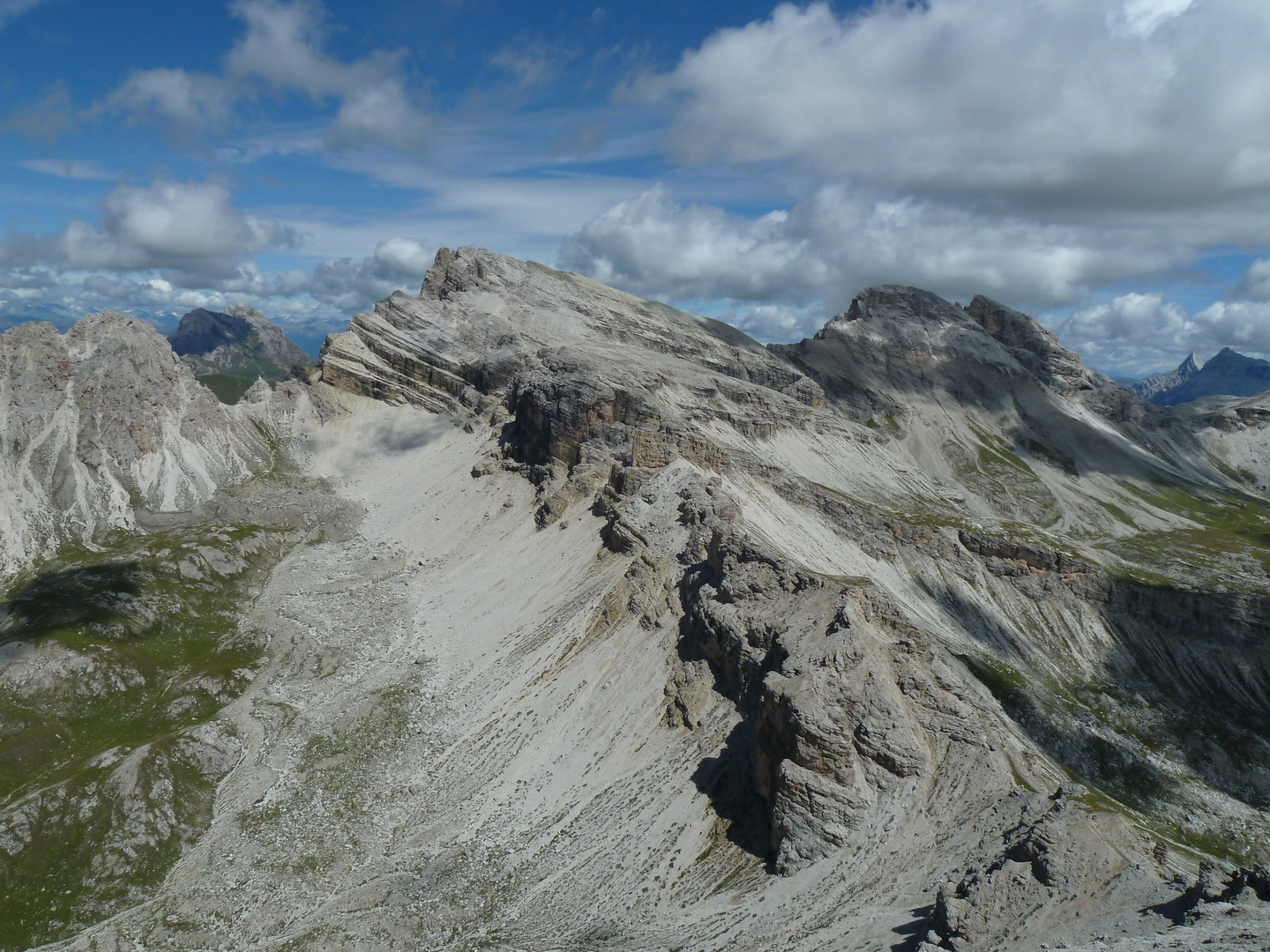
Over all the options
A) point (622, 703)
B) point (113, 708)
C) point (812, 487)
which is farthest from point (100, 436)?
point (812, 487)

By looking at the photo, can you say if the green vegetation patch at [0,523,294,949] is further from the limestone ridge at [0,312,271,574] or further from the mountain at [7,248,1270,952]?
the limestone ridge at [0,312,271,574]

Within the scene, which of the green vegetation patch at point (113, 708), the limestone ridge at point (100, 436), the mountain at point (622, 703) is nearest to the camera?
the mountain at point (622, 703)

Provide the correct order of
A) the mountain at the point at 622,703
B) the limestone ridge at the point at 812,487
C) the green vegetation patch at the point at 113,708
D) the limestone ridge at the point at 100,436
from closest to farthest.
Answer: the mountain at the point at 622,703, the limestone ridge at the point at 812,487, the green vegetation patch at the point at 113,708, the limestone ridge at the point at 100,436

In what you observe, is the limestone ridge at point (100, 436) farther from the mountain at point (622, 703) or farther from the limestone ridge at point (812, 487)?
the limestone ridge at point (812, 487)

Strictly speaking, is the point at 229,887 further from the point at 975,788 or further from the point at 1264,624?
the point at 1264,624

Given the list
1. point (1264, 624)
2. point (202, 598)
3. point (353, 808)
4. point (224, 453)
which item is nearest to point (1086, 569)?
point (1264, 624)

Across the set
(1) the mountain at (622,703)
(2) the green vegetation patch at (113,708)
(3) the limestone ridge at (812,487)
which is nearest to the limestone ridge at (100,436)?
(1) the mountain at (622,703)

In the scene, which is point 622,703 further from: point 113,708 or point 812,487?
point 812,487
